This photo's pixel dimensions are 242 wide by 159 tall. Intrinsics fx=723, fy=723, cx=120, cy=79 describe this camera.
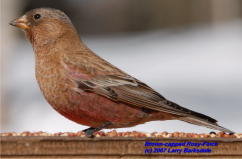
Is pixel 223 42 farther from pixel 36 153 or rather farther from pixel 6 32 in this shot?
pixel 36 153

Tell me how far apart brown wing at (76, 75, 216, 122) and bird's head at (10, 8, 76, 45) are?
657mm

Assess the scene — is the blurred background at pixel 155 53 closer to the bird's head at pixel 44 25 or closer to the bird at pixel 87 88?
the bird's head at pixel 44 25

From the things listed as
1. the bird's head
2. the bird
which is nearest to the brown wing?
the bird

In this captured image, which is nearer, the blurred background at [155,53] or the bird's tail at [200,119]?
the bird's tail at [200,119]

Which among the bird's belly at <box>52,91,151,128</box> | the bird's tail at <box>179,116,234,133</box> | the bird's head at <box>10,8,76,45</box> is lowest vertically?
the bird's tail at <box>179,116,234,133</box>

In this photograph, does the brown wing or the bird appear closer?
the bird

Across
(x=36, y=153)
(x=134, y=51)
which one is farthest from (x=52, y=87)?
(x=134, y=51)

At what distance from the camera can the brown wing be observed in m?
5.64

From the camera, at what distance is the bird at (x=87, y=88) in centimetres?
546

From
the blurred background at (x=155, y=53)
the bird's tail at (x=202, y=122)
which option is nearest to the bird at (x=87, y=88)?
the bird's tail at (x=202, y=122)

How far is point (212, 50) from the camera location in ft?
56.7

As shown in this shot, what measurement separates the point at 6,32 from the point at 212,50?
7.17m

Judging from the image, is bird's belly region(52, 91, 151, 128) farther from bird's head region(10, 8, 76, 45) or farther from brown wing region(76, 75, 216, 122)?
bird's head region(10, 8, 76, 45)

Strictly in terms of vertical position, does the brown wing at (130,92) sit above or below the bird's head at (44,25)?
below
